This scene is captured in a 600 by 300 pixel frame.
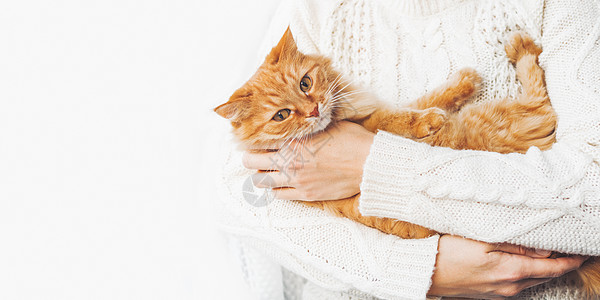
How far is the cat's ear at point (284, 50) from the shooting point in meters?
1.33

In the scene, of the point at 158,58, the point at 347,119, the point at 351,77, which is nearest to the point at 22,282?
the point at 158,58

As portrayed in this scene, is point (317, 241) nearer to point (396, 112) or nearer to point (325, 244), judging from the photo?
point (325, 244)

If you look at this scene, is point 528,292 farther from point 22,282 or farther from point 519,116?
point 22,282

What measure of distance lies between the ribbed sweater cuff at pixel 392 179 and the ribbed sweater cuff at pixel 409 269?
11 cm

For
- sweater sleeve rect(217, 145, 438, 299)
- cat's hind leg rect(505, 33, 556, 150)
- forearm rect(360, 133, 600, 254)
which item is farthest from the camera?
cat's hind leg rect(505, 33, 556, 150)

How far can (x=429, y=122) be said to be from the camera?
4.33ft

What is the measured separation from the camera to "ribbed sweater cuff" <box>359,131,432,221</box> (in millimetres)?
1190

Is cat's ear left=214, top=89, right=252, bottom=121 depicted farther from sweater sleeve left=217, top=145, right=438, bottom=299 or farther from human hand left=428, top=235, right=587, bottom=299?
human hand left=428, top=235, right=587, bottom=299

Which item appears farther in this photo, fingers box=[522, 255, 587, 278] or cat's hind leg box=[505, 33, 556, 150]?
cat's hind leg box=[505, 33, 556, 150]

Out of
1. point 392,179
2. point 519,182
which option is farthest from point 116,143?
point 519,182

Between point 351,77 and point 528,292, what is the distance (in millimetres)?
979

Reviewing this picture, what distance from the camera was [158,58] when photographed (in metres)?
1.51

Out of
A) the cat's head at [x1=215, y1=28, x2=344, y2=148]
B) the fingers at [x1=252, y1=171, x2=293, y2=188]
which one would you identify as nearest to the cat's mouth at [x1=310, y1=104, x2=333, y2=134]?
the cat's head at [x1=215, y1=28, x2=344, y2=148]

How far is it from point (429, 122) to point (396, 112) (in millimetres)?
122
